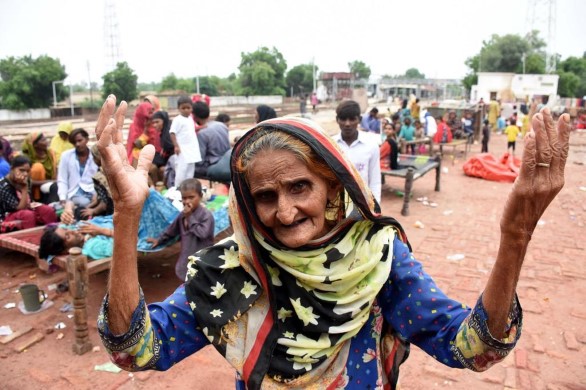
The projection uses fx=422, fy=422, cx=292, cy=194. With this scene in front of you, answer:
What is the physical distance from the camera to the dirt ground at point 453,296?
3418mm

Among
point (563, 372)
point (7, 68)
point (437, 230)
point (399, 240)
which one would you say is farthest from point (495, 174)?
point (7, 68)

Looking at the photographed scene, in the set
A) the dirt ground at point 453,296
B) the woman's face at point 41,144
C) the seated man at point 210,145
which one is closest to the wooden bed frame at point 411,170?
the dirt ground at point 453,296

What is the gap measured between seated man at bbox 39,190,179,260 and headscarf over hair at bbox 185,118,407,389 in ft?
10.7

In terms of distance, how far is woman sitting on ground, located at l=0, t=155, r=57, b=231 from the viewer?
567cm

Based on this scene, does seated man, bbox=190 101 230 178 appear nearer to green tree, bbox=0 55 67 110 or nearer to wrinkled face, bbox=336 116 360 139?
wrinkled face, bbox=336 116 360 139

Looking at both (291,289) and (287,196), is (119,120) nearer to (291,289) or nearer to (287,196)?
(287,196)

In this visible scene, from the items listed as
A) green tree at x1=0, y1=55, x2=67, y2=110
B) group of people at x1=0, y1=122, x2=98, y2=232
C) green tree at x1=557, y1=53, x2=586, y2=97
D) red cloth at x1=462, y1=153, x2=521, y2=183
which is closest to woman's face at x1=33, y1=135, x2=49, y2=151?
group of people at x1=0, y1=122, x2=98, y2=232

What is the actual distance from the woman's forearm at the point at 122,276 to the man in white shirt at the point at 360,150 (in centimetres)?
338

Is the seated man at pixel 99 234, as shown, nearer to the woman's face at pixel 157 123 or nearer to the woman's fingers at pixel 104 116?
the woman's face at pixel 157 123

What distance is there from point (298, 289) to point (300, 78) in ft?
233

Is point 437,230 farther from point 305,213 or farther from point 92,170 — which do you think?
point 305,213

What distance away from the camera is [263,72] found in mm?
58938

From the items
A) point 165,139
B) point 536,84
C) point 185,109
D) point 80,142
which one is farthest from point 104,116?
point 536,84

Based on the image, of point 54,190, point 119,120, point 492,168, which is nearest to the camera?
point 119,120
